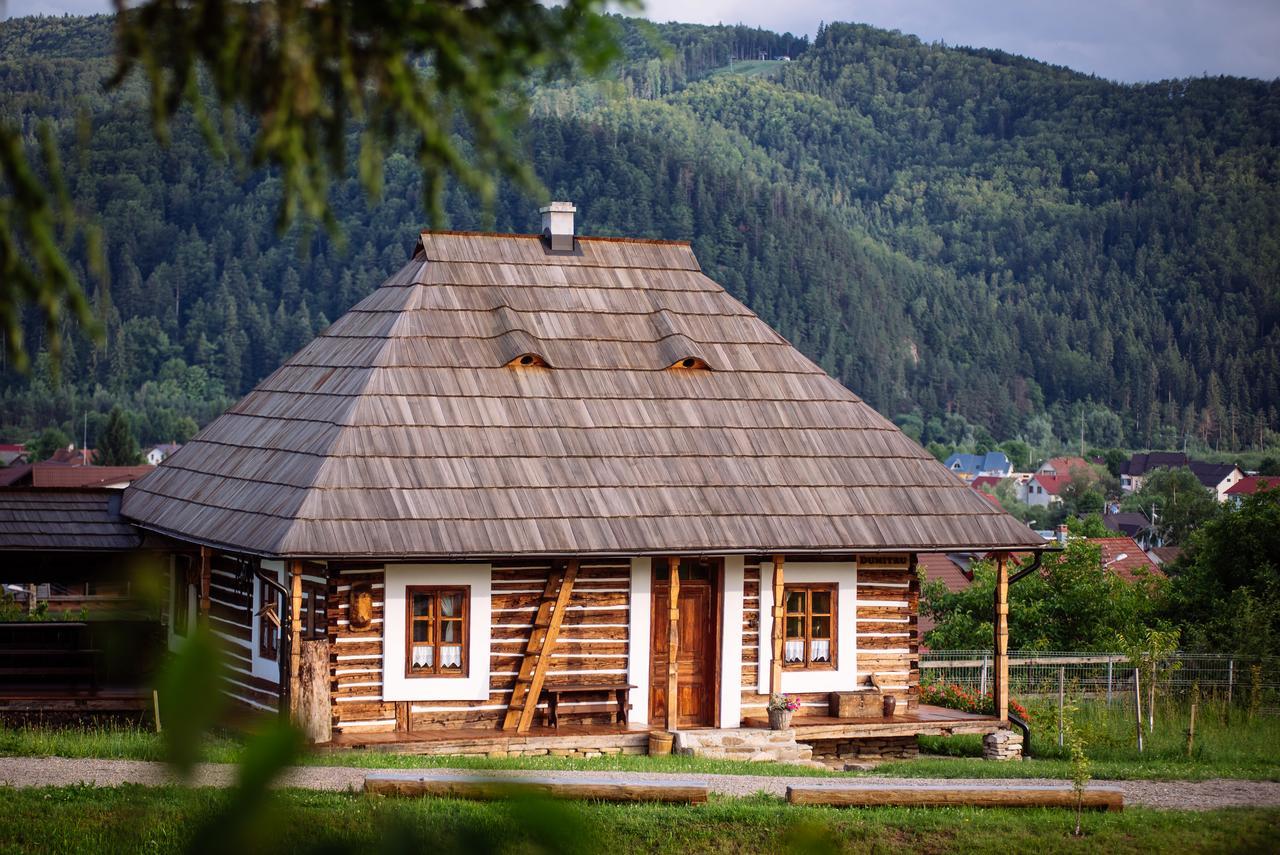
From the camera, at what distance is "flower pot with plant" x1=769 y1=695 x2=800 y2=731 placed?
53.1 feet

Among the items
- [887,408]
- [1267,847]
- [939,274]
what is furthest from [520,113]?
[939,274]

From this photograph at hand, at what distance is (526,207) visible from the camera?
527ft

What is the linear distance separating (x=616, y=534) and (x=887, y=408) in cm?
13656

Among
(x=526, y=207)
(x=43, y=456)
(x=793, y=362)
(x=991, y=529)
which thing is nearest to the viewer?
Answer: (x=991, y=529)

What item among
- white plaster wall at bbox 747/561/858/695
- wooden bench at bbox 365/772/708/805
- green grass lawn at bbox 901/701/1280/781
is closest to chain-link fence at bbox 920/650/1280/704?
green grass lawn at bbox 901/701/1280/781

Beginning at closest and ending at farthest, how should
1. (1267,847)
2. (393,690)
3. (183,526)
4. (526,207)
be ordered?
(1267,847), (393,690), (183,526), (526,207)

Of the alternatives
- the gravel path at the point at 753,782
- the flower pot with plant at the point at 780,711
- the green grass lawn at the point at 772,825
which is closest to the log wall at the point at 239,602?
the gravel path at the point at 753,782

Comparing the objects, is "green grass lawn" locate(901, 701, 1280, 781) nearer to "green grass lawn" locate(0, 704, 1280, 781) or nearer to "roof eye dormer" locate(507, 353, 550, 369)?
"green grass lawn" locate(0, 704, 1280, 781)

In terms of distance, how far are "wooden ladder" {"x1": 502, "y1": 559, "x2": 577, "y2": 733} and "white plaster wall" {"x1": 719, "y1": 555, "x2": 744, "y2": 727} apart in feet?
5.63

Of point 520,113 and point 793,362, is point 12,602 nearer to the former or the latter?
point 793,362

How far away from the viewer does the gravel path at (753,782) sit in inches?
484

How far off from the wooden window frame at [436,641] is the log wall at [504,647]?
248mm

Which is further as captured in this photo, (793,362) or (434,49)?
(793,362)

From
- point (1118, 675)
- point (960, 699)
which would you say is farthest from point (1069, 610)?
point (960, 699)
